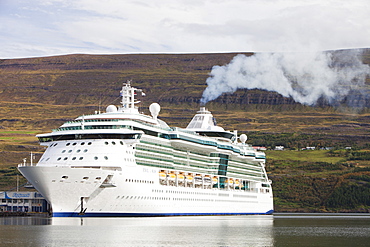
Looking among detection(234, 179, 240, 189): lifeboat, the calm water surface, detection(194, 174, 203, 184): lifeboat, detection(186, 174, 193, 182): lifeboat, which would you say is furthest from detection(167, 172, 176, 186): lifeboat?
detection(234, 179, 240, 189): lifeboat

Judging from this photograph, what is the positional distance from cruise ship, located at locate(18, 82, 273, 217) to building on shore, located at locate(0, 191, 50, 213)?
20637 millimetres

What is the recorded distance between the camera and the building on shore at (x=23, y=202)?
87188mm

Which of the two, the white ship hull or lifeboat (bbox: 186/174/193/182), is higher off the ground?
lifeboat (bbox: 186/174/193/182)

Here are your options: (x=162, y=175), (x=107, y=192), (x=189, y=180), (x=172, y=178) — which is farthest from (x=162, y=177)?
(x=107, y=192)

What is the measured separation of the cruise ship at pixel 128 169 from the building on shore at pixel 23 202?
67.7ft

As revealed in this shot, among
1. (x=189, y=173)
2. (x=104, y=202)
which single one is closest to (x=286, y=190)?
(x=189, y=173)

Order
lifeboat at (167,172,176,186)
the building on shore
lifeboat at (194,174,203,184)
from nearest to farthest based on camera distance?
1. lifeboat at (167,172,176,186)
2. lifeboat at (194,174,203,184)
3. the building on shore

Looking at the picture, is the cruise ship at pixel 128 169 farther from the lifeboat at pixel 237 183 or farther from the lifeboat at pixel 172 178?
the lifeboat at pixel 237 183

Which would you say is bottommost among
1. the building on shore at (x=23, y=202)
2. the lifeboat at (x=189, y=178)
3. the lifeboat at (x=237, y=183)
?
the building on shore at (x=23, y=202)

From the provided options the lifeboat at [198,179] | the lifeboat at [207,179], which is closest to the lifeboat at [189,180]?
the lifeboat at [198,179]

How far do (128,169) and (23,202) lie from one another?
33.6 meters

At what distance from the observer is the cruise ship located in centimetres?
5734

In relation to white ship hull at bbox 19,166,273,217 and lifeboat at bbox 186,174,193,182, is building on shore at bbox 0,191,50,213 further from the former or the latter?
white ship hull at bbox 19,166,273,217

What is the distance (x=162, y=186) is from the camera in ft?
216
